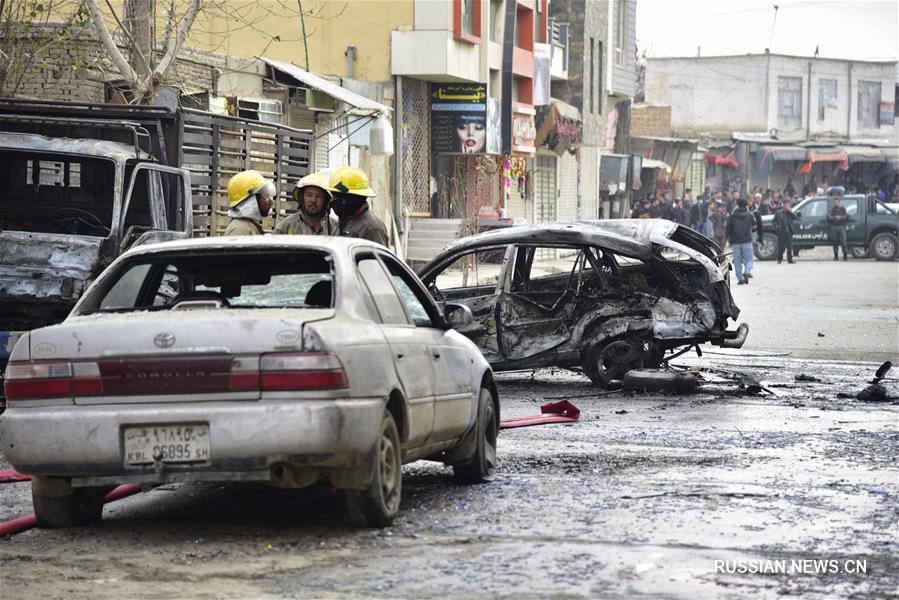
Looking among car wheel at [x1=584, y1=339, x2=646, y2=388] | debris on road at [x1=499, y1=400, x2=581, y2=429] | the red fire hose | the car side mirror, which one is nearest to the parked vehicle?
car wheel at [x1=584, y1=339, x2=646, y2=388]

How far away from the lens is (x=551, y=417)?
11.3m

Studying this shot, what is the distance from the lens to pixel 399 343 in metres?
7.21

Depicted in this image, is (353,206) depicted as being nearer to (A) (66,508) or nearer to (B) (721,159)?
(A) (66,508)

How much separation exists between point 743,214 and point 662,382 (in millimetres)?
19303

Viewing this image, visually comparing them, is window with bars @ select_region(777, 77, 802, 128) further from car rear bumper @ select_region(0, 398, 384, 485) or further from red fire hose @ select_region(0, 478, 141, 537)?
car rear bumper @ select_region(0, 398, 384, 485)

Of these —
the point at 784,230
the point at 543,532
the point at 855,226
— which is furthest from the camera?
the point at 855,226

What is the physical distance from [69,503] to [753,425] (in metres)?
5.73

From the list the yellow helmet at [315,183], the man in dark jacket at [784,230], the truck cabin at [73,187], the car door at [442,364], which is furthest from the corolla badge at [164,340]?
the man in dark jacket at [784,230]

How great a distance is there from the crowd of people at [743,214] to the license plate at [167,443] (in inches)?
1037

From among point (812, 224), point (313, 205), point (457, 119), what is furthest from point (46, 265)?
point (812, 224)

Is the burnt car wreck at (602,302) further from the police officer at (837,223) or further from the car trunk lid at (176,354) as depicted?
the police officer at (837,223)

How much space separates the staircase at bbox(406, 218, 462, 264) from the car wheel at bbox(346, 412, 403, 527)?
28.6m

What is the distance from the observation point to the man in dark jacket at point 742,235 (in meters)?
32.0

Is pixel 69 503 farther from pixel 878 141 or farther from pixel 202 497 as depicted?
pixel 878 141
